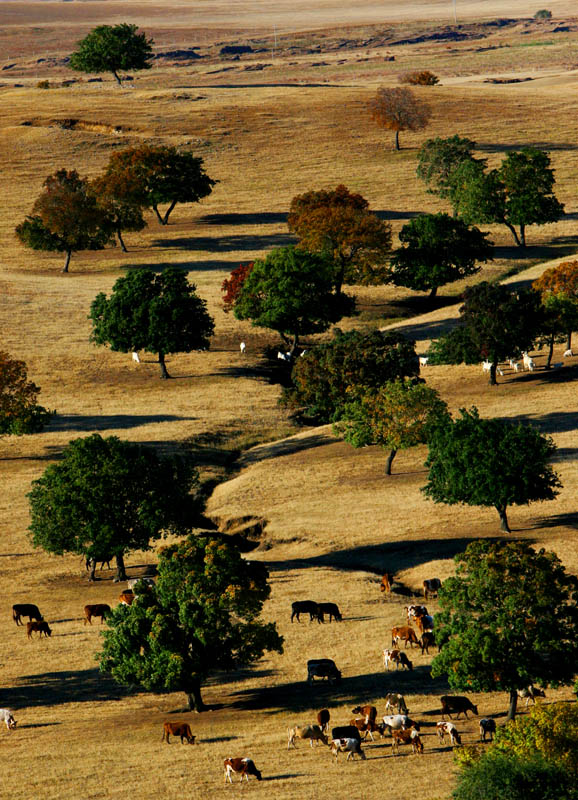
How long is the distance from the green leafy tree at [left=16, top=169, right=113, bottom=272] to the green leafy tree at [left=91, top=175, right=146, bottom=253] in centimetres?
89

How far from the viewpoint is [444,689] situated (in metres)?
49.3

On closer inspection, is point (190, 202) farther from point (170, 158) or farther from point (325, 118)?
point (325, 118)

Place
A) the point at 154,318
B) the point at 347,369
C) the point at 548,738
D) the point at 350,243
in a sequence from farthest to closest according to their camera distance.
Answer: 1. the point at 350,243
2. the point at 154,318
3. the point at 347,369
4. the point at 548,738

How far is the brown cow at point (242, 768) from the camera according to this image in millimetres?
41125

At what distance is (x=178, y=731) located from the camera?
44.9 m

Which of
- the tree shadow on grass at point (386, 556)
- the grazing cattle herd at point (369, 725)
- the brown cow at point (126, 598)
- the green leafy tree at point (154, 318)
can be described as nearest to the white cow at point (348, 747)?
the grazing cattle herd at point (369, 725)

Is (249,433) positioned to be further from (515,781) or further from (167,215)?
(167,215)

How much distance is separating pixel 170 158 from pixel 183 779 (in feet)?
351

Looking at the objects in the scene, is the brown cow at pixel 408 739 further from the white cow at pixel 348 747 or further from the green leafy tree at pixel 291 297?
the green leafy tree at pixel 291 297

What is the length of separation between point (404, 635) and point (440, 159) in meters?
99.8

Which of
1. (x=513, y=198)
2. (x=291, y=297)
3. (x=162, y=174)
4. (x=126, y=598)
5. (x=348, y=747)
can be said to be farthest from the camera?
(x=162, y=174)

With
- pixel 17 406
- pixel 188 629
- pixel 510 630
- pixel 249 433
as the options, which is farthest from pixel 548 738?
pixel 17 406

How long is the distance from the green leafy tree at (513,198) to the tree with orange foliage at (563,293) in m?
30.1

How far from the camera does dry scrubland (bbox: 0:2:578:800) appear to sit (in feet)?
147
